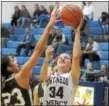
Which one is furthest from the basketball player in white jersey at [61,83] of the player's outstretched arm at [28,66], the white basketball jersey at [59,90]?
the player's outstretched arm at [28,66]

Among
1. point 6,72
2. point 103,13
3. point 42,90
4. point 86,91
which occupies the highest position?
point 103,13

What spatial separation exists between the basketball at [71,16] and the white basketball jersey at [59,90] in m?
0.51

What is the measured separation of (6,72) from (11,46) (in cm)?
1081

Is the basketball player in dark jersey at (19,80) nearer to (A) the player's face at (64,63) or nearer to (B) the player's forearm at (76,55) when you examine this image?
(B) the player's forearm at (76,55)

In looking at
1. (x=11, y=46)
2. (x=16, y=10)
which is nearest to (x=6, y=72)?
(x=11, y=46)

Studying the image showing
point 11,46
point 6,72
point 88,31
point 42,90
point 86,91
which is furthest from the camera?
point 11,46

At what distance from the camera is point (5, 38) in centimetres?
1430

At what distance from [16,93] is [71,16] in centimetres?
106

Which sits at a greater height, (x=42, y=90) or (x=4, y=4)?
(x=4, y=4)

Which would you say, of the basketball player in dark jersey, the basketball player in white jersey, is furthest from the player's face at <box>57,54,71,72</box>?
the basketball player in dark jersey

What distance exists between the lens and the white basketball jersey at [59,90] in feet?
12.9

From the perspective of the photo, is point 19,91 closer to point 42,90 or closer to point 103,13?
point 42,90

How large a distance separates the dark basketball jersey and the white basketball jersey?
625mm

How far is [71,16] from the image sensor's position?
13.1ft
